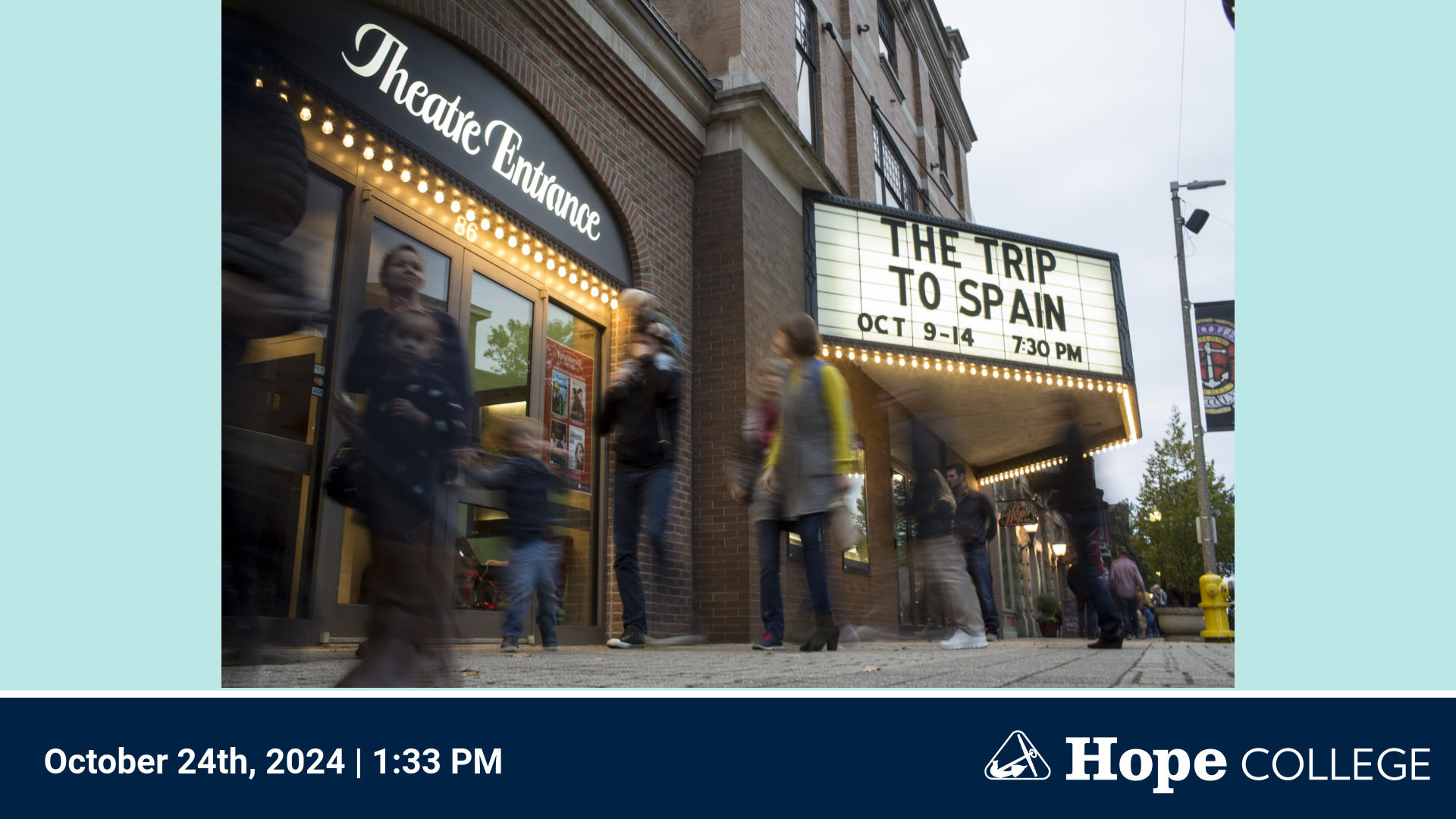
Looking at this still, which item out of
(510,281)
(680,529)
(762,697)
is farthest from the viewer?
(680,529)

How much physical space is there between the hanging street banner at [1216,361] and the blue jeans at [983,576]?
4.84 meters

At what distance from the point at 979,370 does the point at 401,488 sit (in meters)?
9.35

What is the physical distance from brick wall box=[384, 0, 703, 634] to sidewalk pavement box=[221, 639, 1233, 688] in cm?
254

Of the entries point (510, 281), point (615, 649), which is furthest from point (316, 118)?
point (615, 649)

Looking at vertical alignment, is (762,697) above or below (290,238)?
below

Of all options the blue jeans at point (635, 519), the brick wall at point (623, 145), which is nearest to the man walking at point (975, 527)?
the brick wall at point (623, 145)

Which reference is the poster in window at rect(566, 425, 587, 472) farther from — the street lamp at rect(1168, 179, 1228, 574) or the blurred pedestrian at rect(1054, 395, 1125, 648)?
the street lamp at rect(1168, 179, 1228, 574)

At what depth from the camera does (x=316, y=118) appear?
5113 millimetres

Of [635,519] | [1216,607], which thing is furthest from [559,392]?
[1216,607]

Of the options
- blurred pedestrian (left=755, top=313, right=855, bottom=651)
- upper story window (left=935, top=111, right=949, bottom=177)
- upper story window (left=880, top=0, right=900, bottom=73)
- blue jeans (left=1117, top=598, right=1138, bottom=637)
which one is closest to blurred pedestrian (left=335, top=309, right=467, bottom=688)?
blurred pedestrian (left=755, top=313, right=855, bottom=651)
